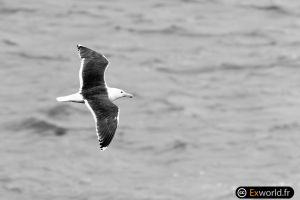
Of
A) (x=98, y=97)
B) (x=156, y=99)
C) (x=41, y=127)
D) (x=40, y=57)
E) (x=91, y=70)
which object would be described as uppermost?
(x=91, y=70)

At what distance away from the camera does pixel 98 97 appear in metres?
21.7

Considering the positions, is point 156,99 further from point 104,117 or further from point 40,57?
point 104,117

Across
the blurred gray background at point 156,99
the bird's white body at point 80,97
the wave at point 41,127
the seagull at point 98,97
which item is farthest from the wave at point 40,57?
the bird's white body at point 80,97

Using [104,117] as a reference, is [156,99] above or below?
below

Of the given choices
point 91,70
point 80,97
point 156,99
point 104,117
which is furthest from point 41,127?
point 104,117

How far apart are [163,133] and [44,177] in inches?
163

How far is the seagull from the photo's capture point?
20641 millimetres

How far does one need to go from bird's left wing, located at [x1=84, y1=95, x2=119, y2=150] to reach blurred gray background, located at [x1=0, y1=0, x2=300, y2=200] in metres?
7.39

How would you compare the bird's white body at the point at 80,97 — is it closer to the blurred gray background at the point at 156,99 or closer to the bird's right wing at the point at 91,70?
the bird's right wing at the point at 91,70

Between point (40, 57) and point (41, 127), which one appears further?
point (40, 57)

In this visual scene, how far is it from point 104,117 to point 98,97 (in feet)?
2.88

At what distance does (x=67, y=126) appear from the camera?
31.7 m

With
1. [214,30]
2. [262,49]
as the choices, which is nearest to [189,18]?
[214,30]

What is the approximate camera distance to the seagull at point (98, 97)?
20.6m
